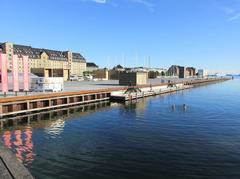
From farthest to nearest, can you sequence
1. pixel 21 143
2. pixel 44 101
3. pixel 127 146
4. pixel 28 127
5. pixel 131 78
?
pixel 131 78 < pixel 44 101 < pixel 28 127 < pixel 21 143 < pixel 127 146

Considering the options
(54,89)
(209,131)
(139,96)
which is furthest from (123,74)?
(209,131)

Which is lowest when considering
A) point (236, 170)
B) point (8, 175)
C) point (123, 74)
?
point (236, 170)

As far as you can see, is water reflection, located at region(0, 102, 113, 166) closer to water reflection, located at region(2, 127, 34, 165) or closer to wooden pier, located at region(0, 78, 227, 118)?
water reflection, located at region(2, 127, 34, 165)

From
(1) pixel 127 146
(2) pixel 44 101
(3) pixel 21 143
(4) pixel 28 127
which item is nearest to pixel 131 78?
(2) pixel 44 101

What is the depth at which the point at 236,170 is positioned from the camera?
773 inches

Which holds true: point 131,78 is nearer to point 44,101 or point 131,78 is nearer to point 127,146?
point 44,101

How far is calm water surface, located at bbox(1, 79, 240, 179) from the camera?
19.4 meters

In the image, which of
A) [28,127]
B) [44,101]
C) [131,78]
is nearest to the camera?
[28,127]

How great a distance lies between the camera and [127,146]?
25.6 metres

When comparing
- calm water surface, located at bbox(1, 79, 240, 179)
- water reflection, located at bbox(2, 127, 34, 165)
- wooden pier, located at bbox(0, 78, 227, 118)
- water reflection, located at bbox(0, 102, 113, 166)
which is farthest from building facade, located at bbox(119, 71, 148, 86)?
water reflection, located at bbox(2, 127, 34, 165)

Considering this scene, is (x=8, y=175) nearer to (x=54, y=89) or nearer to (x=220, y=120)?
(x=220, y=120)

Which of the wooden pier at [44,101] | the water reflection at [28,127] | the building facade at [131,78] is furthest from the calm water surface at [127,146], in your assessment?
the building facade at [131,78]

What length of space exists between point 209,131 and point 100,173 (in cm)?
1703

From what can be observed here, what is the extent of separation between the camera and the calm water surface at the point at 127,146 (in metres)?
19.4
